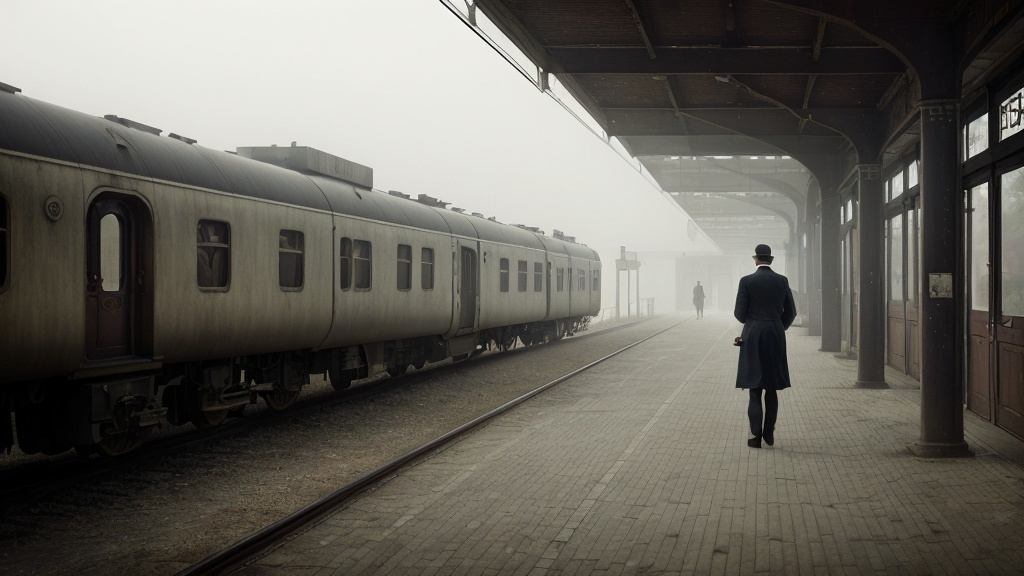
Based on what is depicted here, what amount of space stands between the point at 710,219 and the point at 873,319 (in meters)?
35.9

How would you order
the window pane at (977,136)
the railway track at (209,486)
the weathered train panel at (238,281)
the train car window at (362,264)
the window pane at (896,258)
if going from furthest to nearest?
the window pane at (896,258)
the train car window at (362,264)
the window pane at (977,136)
the weathered train panel at (238,281)
the railway track at (209,486)

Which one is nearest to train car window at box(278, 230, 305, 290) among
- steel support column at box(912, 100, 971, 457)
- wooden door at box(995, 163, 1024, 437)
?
steel support column at box(912, 100, 971, 457)

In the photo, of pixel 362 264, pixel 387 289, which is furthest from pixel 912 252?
pixel 362 264

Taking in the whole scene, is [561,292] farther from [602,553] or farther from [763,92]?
[602,553]

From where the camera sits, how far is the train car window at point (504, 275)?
1942 centimetres

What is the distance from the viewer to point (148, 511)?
Answer: 21.2 feet

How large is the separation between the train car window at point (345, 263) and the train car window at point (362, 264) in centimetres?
11

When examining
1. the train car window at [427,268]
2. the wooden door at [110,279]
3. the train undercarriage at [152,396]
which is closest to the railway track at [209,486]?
the train undercarriage at [152,396]

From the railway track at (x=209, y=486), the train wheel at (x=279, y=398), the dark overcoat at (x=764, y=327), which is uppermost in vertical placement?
the dark overcoat at (x=764, y=327)

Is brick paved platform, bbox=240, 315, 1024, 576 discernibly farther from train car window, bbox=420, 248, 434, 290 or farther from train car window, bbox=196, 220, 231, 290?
train car window, bbox=420, 248, 434, 290

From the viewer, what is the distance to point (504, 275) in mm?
19672

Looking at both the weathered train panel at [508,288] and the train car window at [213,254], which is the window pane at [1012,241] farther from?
the weathered train panel at [508,288]

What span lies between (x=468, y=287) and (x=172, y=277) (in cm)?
943

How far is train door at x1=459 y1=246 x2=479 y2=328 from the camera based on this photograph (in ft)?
55.7
